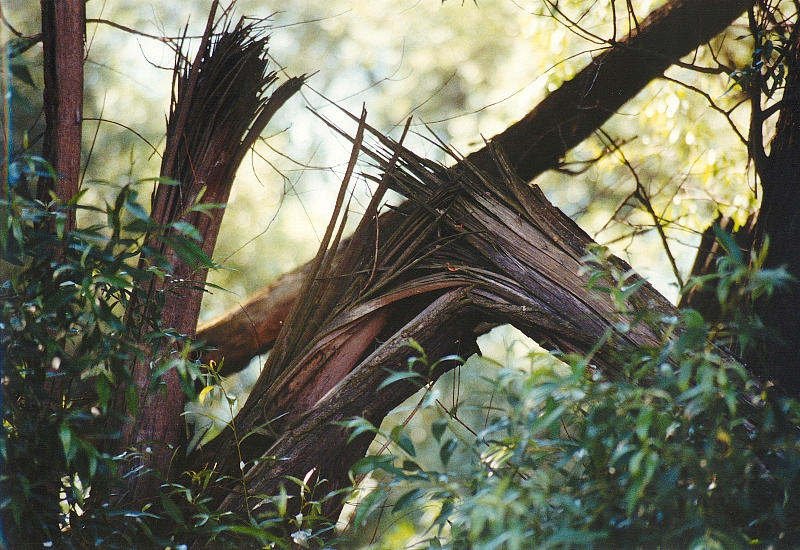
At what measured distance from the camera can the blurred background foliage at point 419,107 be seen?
2.51 meters

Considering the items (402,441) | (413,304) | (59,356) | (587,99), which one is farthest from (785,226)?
(59,356)

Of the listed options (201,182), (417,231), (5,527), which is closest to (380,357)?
(417,231)

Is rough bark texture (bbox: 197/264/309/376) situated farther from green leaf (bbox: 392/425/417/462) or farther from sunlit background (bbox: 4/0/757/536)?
green leaf (bbox: 392/425/417/462)

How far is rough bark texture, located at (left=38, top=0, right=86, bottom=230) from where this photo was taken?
1.64 metres

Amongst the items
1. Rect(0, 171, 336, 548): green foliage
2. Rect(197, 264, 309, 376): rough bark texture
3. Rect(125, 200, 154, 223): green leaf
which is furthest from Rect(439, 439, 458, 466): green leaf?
Rect(197, 264, 309, 376): rough bark texture

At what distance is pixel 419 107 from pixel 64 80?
1270 mm

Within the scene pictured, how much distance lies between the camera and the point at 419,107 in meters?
2.58

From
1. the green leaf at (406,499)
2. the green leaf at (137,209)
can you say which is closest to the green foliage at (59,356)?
the green leaf at (137,209)

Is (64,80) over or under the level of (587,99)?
under

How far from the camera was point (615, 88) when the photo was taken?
7.41ft

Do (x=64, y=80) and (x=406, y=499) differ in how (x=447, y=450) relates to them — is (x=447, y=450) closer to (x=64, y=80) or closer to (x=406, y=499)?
(x=406, y=499)

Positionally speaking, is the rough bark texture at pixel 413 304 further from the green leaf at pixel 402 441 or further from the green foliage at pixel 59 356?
the green leaf at pixel 402 441

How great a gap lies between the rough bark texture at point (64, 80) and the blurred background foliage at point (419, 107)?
394mm

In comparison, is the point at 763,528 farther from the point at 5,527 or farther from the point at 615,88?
the point at 615,88
